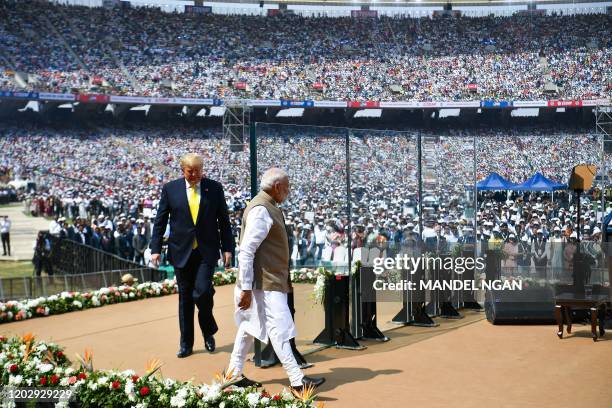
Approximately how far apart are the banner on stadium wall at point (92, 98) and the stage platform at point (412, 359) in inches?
1265

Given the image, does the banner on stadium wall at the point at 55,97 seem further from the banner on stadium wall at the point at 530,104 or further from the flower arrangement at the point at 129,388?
the flower arrangement at the point at 129,388

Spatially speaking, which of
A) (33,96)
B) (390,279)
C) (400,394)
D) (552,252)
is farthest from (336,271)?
(33,96)

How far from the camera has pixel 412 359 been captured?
6.50m

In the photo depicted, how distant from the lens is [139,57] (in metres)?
43.8

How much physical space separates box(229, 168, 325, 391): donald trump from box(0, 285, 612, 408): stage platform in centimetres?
50

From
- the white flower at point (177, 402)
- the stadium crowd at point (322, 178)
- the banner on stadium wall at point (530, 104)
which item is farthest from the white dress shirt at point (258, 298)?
the banner on stadium wall at point (530, 104)

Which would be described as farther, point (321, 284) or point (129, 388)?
point (321, 284)

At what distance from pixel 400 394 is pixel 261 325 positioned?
1069 millimetres

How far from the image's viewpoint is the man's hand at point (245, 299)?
5.00m

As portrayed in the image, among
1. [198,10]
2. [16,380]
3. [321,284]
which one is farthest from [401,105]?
[16,380]

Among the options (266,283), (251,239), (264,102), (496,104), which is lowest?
(266,283)

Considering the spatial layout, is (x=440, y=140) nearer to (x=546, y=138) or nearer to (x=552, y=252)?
(x=552, y=252)

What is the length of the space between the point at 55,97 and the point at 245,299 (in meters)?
36.3
